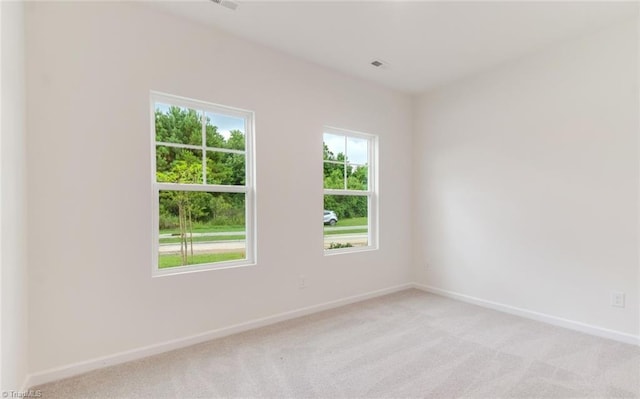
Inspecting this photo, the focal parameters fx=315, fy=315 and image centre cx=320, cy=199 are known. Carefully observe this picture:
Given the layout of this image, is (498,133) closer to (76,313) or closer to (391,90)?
(391,90)

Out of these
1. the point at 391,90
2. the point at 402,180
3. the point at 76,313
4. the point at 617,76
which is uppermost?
the point at 391,90

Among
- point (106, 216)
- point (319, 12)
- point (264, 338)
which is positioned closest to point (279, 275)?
point (264, 338)

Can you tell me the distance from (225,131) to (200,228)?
0.95 m

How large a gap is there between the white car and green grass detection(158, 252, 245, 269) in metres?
1.08

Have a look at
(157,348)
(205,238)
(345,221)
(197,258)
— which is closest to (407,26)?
(345,221)

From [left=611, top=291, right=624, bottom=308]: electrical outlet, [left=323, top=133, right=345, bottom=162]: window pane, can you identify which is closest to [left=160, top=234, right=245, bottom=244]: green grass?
[left=323, top=133, right=345, bottom=162]: window pane

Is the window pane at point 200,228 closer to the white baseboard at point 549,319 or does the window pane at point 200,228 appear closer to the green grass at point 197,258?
the green grass at point 197,258

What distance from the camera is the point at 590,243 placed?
2.94m

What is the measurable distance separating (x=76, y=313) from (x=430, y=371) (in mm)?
2558

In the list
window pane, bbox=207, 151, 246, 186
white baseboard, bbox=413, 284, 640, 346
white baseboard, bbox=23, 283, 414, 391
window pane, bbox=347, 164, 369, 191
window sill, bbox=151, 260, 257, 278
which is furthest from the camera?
window pane, bbox=347, 164, 369, 191

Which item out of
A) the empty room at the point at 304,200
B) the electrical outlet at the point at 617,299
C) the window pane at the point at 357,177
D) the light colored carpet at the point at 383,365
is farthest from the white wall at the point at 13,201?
the electrical outlet at the point at 617,299

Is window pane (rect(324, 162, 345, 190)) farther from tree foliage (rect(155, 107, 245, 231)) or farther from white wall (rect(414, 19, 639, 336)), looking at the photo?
white wall (rect(414, 19, 639, 336))

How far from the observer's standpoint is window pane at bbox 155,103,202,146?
106 inches

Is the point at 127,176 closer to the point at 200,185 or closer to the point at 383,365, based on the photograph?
the point at 200,185
